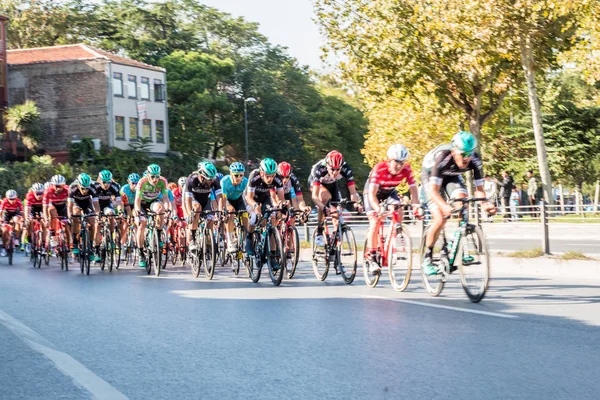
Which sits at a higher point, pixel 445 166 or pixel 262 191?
pixel 445 166

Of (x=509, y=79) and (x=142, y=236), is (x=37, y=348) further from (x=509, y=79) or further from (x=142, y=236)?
(x=509, y=79)

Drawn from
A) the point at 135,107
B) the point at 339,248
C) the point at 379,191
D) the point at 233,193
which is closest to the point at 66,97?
the point at 135,107

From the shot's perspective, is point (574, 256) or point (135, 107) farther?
point (135, 107)

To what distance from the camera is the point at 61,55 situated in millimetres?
73000

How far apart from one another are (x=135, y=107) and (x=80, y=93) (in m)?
4.23

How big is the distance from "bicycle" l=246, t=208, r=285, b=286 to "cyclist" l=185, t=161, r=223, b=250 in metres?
1.67

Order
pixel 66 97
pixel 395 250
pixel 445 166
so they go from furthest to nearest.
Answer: pixel 66 97
pixel 395 250
pixel 445 166

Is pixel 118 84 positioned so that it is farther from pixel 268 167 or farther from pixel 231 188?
pixel 268 167

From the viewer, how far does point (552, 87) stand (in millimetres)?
57594

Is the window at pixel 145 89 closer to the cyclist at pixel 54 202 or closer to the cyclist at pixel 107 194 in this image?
the cyclist at pixel 54 202

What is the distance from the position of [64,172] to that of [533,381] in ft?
176

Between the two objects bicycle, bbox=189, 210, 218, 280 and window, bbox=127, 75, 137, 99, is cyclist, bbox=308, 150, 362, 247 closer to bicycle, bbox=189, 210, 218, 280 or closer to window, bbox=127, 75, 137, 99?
bicycle, bbox=189, 210, 218, 280

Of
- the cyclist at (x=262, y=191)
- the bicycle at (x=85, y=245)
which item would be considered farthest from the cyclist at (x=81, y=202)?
the cyclist at (x=262, y=191)

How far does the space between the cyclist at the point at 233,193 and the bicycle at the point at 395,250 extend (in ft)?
12.6
